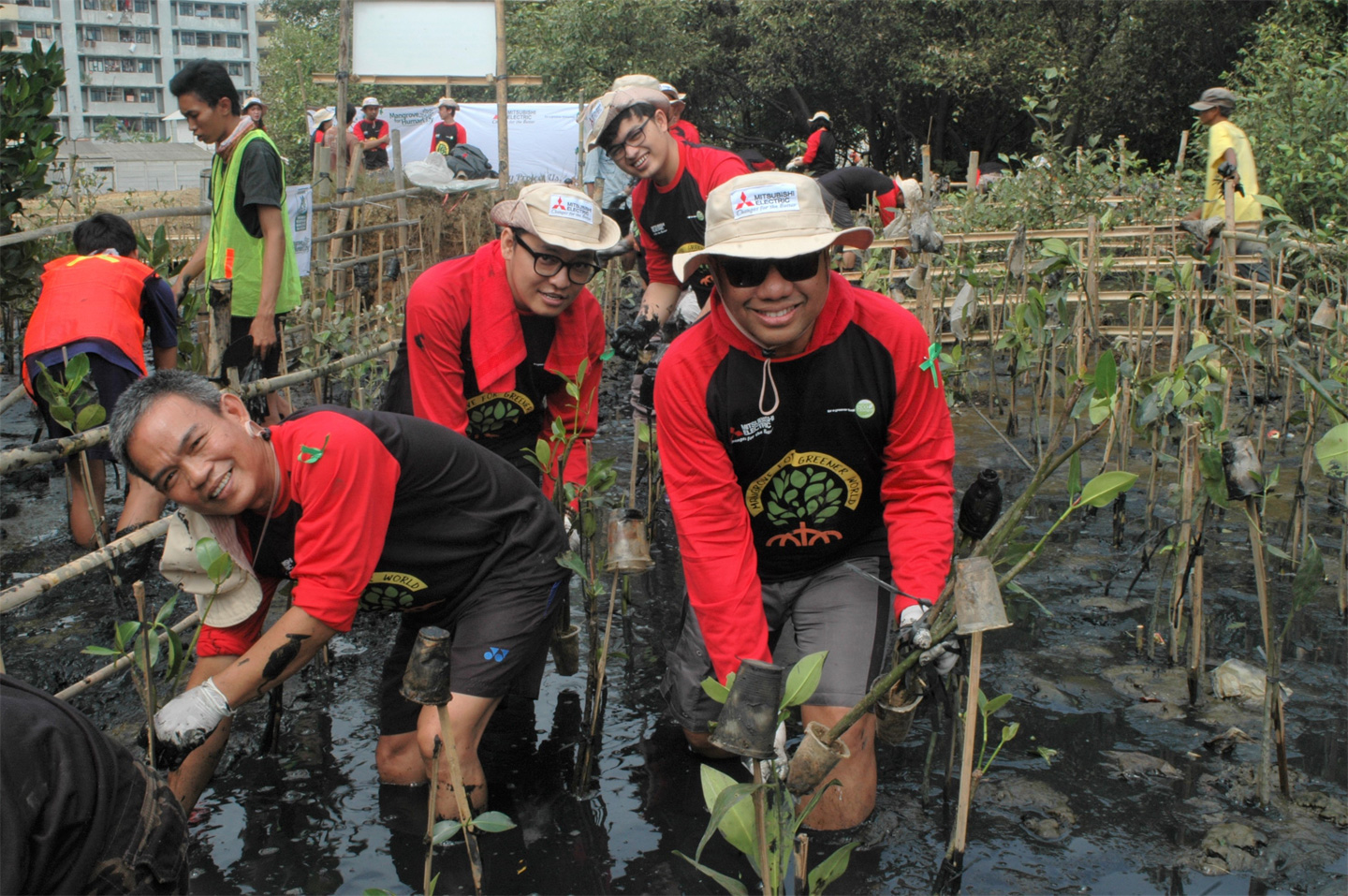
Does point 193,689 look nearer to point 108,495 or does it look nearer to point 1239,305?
point 108,495

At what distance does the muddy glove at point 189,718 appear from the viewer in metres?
2.25

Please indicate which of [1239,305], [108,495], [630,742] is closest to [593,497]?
[630,742]

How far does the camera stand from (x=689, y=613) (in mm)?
3113

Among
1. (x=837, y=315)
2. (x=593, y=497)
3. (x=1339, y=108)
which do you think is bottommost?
(x=593, y=497)

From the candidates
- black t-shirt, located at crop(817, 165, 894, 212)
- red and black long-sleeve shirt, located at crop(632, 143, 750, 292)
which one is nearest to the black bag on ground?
black t-shirt, located at crop(817, 165, 894, 212)

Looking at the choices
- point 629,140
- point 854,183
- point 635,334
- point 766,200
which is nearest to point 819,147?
point 854,183

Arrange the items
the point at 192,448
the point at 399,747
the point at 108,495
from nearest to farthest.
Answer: the point at 192,448 < the point at 399,747 < the point at 108,495

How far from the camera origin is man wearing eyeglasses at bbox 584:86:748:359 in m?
3.82

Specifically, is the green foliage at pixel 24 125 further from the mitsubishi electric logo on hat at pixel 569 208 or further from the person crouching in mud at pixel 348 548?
the person crouching in mud at pixel 348 548

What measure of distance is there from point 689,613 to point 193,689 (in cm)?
136

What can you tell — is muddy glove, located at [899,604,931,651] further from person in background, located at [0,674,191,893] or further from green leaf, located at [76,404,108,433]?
green leaf, located at [76,404,108,433]

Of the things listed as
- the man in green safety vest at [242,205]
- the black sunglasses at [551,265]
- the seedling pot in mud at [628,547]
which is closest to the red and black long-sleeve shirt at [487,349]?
the black sunglasses at [551,265]

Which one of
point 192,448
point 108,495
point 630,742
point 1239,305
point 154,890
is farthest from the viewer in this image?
point 1239,305

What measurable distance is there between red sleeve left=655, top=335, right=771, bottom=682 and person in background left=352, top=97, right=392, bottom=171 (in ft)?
34.3
